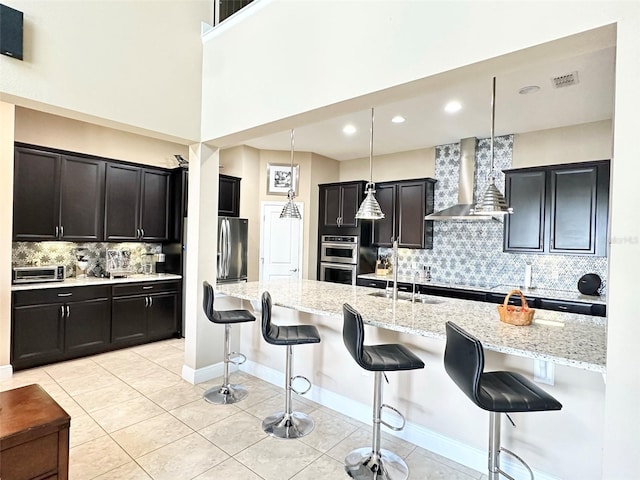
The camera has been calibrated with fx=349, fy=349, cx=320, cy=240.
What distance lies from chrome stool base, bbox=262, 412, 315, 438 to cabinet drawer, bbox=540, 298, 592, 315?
3025 millimetres

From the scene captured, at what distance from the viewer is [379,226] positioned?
5871 millimetres

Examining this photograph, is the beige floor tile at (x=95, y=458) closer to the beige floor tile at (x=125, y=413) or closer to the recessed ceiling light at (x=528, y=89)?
the beige floor tile at (x=125, y=413)

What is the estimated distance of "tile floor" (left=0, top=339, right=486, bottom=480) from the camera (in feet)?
7.49

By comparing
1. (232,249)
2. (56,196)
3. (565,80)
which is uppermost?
(565,80)

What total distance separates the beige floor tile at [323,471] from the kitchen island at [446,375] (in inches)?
21.3

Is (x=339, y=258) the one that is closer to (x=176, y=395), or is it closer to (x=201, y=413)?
(x=176, y=395)

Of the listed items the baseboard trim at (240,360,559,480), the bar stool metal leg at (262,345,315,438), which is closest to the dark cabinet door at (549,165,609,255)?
the baseboard trim at (240,360,559,480)

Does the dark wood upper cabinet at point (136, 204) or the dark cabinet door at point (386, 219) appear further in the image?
the dark cabinet door at point (386, 219)

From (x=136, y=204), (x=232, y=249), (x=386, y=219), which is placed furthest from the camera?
(x=386, y=219)

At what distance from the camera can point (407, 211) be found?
553 centimetres

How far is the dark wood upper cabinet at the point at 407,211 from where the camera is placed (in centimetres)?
539

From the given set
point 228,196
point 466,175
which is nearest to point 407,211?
point 466,175

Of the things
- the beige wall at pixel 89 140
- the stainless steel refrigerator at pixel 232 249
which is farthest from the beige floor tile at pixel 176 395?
the beige wall at pixel 89 140

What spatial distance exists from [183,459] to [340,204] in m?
4.40
